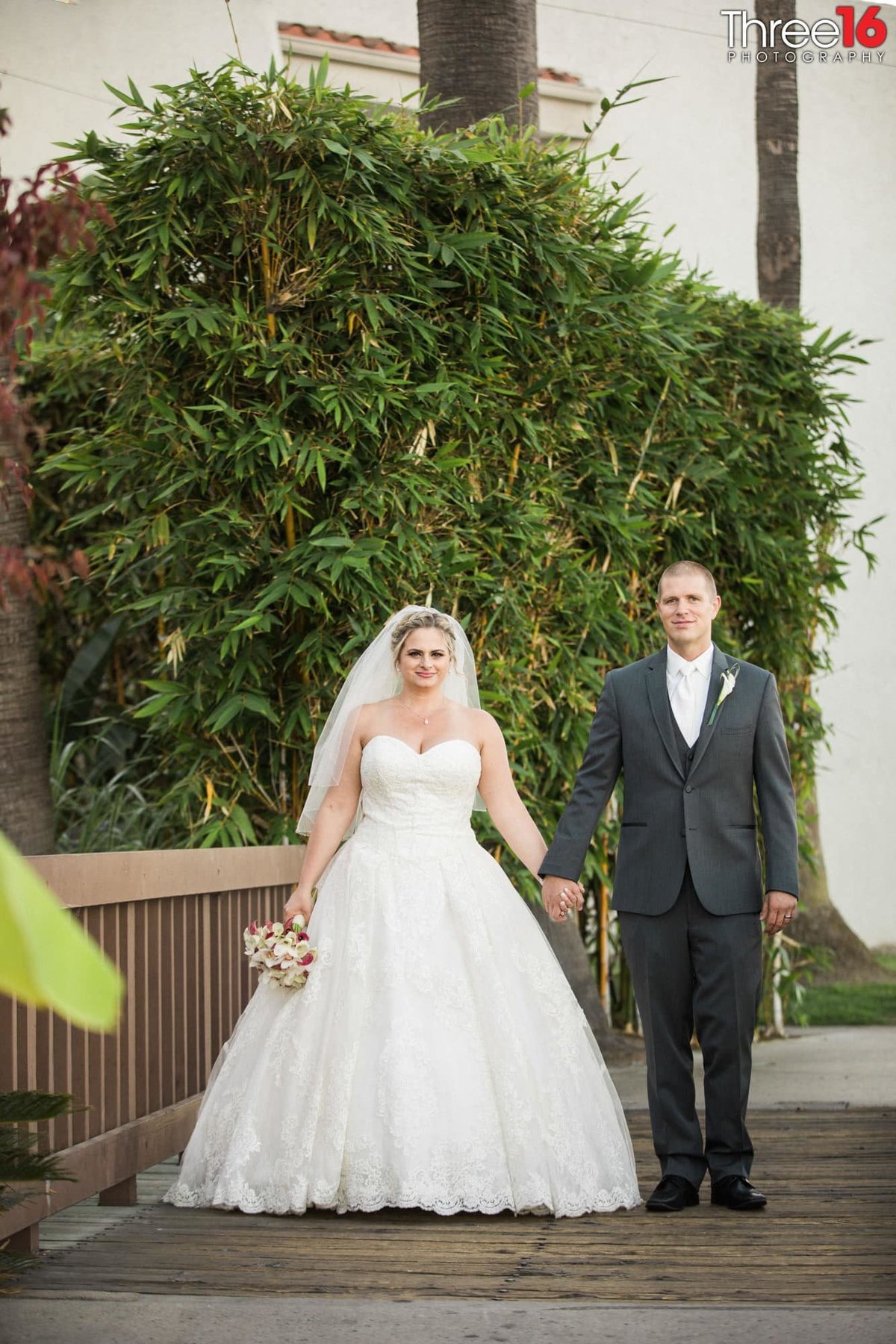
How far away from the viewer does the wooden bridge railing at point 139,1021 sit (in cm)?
360

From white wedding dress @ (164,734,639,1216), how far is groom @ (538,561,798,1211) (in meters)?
0.22

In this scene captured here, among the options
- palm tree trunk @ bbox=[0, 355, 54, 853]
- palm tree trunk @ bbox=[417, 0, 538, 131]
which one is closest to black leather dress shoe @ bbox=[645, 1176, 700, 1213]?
palm tree trunk @ bbox=[0, 355, 54, 853]

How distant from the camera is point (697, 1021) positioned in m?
4.35

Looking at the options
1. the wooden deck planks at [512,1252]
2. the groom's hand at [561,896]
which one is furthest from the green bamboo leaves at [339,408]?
the wooden deck planks at [512,1252]

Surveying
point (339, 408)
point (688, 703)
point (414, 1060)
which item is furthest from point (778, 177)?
point (414, 1060)

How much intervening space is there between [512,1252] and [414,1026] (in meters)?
0.75

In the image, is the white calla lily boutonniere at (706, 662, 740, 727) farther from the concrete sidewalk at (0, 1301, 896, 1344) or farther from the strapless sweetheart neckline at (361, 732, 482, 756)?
→ the concrete sidewalk at (0, 1301, 896, 1344)

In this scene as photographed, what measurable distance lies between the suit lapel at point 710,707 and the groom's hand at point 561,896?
0.50m

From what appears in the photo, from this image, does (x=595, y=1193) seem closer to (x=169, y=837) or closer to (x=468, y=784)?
(x=468, y=784)

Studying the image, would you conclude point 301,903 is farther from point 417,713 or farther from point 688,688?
point 688,688

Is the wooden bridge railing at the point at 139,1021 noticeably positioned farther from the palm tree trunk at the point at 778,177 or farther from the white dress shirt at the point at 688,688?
the palm tree trunk at the point at 778,177

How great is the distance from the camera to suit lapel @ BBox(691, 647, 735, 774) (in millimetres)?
4359

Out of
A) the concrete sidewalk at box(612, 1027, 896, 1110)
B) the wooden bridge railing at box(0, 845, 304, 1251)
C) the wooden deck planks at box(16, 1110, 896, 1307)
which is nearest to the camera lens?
the wooden deck planks at box(16, 1110, 896, 1307)

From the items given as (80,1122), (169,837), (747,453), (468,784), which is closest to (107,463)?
(169,837)
